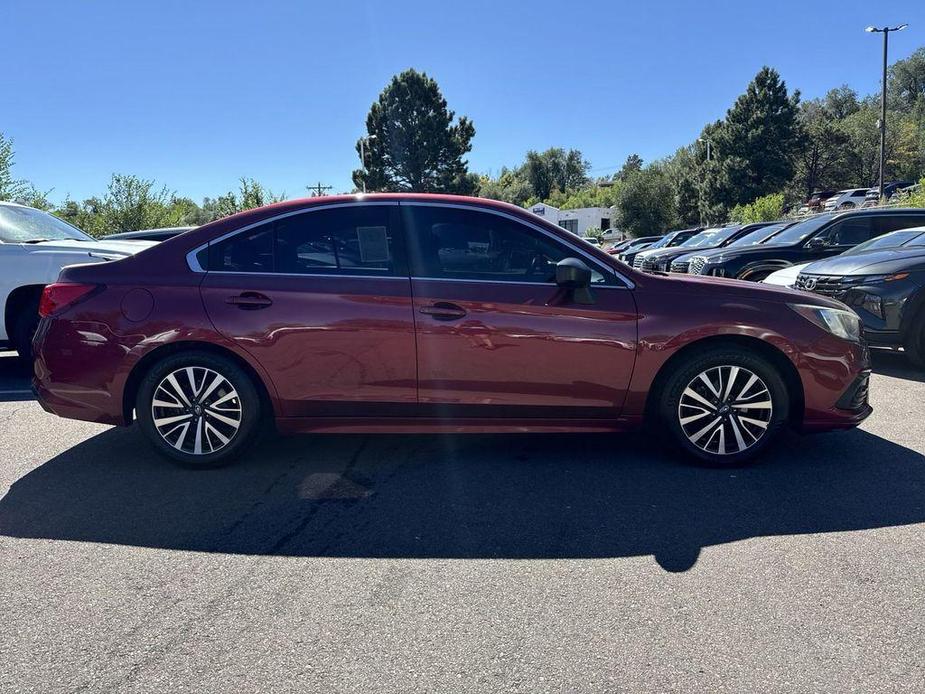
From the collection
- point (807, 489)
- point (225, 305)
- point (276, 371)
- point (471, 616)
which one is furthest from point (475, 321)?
point (807, 489)

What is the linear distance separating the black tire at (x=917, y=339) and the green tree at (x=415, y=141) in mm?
49900

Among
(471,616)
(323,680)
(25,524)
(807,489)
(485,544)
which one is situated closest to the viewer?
(323,680)

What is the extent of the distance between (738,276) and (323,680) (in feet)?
36.7

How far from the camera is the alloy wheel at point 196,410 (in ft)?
14.3

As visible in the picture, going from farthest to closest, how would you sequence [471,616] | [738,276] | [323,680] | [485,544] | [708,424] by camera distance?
[738,276]
[708,424]
[485,544]
[471,616]
[323,680]

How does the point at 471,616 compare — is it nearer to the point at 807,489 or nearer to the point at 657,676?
the point at 657,676

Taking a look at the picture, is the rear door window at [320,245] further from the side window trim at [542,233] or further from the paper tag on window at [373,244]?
the side window trim at [542,233]

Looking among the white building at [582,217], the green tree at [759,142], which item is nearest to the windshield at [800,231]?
the green tree at [759,142]

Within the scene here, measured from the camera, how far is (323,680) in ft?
7.96

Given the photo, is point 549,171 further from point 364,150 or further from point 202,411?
point 202,411

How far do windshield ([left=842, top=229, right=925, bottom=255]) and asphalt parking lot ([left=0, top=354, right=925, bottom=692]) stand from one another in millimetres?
4625

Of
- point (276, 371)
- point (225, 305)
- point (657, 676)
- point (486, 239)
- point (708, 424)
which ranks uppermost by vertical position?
point (486, 239)

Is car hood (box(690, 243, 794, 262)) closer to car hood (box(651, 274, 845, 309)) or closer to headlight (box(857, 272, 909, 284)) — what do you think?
headlight (box(857, 272, 909, 284))

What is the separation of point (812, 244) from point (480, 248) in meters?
9.49
